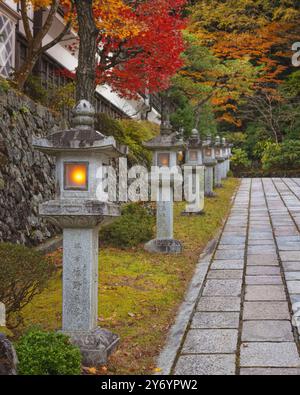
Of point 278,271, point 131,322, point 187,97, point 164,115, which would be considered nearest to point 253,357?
point 131,322

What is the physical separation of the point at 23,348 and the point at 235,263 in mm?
5329

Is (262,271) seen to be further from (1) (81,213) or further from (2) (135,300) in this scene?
(1) (81,213)

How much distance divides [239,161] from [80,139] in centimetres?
3325

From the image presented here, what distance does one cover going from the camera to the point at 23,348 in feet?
15.5

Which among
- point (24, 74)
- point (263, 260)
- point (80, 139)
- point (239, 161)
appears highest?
point (24, 74)

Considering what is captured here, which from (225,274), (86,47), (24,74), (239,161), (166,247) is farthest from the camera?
(239,161)

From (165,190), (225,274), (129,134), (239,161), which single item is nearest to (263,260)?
(225,274)

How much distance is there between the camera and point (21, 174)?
10.8 meters

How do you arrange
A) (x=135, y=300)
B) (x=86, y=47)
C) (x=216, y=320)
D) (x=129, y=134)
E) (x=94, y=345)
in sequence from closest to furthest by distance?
(x=94, y=345) → (x=216, y=320) → (x=135, y=300) → (x=86, y=47) → (x=129, y=134)

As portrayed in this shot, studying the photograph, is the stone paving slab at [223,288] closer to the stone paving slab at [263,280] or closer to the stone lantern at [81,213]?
the stone paving slab at [263,280]

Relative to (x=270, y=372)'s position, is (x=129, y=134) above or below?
above

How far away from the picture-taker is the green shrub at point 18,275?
18.6 feet

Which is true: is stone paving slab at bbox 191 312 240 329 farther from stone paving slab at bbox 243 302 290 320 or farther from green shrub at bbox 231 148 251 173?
green shrub at bbox 231 148 251 173

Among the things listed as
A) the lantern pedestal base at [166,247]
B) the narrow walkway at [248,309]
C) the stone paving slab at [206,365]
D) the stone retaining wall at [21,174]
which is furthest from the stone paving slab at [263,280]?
the stone retaining wall at [21,174]
